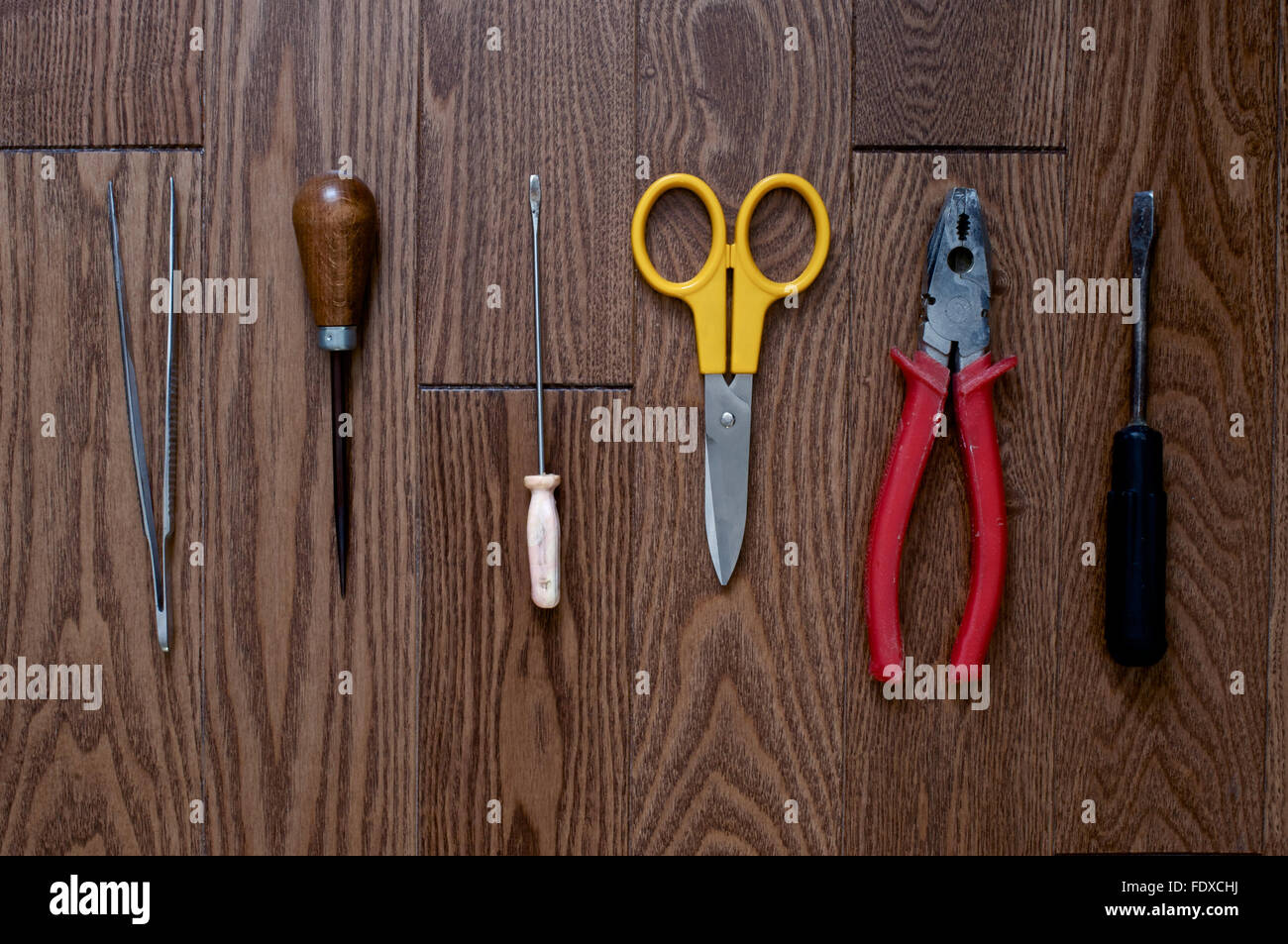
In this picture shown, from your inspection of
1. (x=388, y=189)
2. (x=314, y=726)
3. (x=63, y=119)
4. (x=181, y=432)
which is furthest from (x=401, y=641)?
(x=63, y=119)

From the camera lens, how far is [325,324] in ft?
2.81

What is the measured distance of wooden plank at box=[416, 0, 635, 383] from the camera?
88cm

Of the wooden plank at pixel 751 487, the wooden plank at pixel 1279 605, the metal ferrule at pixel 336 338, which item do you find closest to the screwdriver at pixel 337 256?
the metal ferrule at pixel 336 338

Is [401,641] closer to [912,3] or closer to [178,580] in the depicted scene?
[178,580]

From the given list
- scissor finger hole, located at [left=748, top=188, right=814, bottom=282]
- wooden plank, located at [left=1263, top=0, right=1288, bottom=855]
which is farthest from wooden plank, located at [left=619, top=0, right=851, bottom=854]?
wooden plank, located at [left=1263, top=0, right=1288, bottom=855]

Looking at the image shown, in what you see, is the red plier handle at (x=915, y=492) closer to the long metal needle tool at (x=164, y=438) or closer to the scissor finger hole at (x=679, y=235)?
the scissor finger hole at (x=679, y=235)

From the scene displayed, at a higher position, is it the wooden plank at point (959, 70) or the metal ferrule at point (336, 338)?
the wooden plank at point (959, 70)

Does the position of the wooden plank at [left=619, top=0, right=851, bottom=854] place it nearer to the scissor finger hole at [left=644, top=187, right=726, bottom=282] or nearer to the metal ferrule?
the scissor finger hole at [left=644, top=187, right=726, bottom=282]

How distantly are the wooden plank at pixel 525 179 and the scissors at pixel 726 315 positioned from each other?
0.05m

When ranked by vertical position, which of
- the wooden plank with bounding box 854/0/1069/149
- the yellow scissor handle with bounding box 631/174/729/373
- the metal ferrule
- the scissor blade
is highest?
the wooden plank with bounding box 854/0/1069/149

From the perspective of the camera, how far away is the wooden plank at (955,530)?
880 millimetres

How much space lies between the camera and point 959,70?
2.88 feet

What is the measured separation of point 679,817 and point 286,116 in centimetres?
64

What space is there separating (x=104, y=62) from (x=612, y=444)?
1.67 ft
